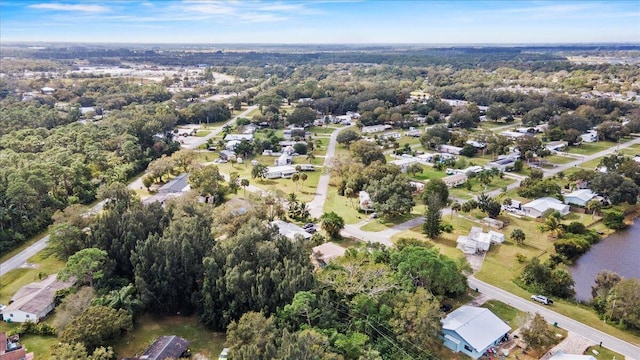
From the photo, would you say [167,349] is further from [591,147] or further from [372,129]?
[591,147]

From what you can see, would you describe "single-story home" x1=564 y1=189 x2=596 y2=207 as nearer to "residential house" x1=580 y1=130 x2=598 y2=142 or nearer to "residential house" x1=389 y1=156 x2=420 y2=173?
"residential house" x1=389 y1=156 x2=420 y2=173

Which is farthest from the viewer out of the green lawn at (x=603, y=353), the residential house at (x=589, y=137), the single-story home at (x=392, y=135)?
the single-story home at (x=392, y=135)

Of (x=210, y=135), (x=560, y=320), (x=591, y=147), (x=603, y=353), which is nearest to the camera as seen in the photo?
(x=603, y=353)

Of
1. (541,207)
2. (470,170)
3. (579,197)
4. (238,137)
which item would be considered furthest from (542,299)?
(238,137)

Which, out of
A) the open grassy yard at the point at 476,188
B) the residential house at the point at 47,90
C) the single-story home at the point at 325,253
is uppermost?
the residential house at the point at 47,90

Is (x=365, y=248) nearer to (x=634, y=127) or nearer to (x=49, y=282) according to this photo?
(x=49, y=282)

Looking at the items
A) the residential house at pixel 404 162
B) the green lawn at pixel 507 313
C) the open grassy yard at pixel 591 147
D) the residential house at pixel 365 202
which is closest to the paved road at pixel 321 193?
the residential house at pixel 365 202

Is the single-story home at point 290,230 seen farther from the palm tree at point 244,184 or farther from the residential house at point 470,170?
the residential house at point 470,170
